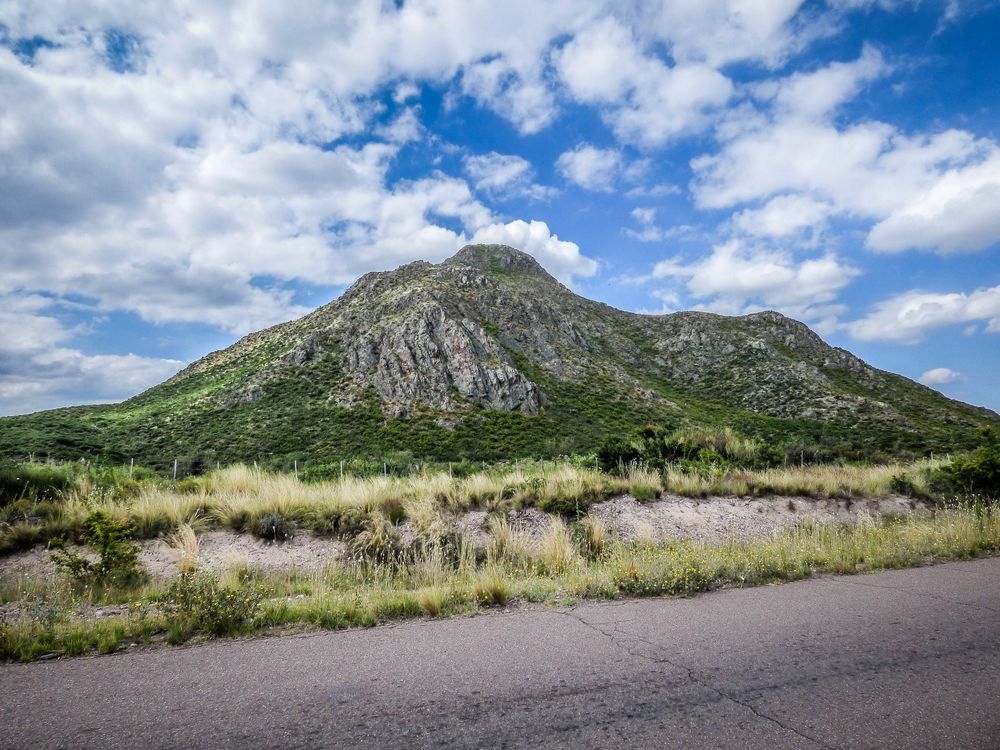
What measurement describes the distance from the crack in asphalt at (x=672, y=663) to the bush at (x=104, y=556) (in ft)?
22.5

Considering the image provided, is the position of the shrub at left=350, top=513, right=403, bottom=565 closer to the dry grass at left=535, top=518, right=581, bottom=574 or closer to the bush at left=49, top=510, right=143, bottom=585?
the dry grass at left=535, top=518, right=581, bottom=574

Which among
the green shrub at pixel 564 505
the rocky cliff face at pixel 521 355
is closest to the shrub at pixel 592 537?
the green shrub at pixel 564 505

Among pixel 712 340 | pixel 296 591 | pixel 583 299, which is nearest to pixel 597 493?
pixel 296 591

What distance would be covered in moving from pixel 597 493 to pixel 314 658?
31.5 ft

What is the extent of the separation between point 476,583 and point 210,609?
3063mm

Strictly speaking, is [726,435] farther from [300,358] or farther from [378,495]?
[300,358]

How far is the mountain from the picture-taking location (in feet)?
168

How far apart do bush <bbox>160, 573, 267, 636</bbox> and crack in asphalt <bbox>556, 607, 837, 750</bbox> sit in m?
3.50

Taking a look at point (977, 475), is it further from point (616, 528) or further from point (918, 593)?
point (918, 593)

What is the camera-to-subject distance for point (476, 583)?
670 cm

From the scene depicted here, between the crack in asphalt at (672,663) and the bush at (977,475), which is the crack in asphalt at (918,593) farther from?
the bush at (977,475)

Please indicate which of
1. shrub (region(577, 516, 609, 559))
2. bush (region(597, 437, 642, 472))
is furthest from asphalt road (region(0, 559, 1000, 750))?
bush (region(597, 437, 642, 472))

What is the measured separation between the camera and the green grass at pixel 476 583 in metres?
5.34

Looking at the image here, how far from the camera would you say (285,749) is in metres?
2.94
